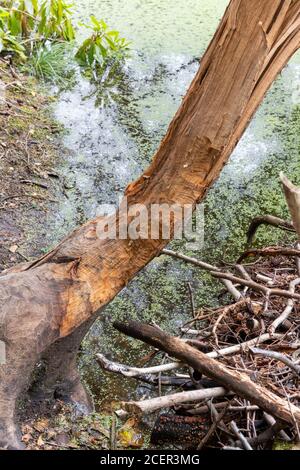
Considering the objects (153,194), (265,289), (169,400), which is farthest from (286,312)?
(153,194)

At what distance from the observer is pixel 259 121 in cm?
429

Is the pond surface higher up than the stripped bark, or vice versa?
the stripped bark

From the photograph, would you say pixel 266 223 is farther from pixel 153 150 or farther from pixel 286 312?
pixel 153 150

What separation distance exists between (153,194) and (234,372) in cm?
59

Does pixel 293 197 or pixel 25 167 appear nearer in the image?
pixel 293 197

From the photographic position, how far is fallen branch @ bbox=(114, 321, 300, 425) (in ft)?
6.36

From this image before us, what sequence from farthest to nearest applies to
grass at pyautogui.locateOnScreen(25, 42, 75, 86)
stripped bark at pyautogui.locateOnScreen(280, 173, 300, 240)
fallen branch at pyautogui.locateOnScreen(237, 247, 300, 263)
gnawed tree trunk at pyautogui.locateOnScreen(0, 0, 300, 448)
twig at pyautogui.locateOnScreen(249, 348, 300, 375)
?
grass at pyautogui.locateOnScreen(25, 42, 75, 86), fallen branch at pyautogui.locateOnScreen(237, 247, 300, 263), twig at pyautogui.locateOnScreen(249, 348, 300, 375), gnawed tree trunk at pyautogui.locateOnScreen(0, 0, 300, 448), stripped bark at pyautogui.locateOnScreen(280, 173, 300, 240)

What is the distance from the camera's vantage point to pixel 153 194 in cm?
205

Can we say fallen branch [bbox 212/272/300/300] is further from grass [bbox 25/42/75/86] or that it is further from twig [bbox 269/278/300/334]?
grass [bbox 25/42/75/86]

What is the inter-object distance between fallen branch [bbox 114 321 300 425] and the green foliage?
2.85 m

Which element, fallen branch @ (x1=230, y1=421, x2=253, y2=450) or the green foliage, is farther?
the green foliage

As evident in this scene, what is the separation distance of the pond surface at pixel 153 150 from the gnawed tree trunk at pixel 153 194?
528mm

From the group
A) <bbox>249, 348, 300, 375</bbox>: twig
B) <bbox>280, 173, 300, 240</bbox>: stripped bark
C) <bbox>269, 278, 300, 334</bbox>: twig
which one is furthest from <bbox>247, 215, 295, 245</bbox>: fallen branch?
<bbox>280, 173, 300, 240</bbox>: stripped bark

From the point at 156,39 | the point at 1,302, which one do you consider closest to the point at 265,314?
the point at 1,302
